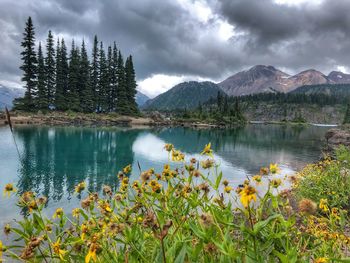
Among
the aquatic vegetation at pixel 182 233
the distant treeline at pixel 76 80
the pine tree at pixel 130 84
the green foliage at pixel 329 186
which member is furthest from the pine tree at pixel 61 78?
the aquatic vegetation at pixel 182 233

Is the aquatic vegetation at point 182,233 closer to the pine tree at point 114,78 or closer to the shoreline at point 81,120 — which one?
the shoreline at point 81,120

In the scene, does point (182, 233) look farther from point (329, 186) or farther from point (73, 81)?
point (73, 81)

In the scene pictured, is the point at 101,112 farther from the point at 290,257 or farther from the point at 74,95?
the point at 290,257

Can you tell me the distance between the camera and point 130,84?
268ft

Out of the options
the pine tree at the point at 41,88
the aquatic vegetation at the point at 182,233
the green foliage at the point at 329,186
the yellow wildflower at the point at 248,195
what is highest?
the pine tree at the point at 41,88

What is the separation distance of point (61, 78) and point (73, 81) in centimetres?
309

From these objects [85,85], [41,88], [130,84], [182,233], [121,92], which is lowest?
[182,233]

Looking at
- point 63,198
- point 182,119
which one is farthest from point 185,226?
point 182,119

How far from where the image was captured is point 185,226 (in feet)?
9.47

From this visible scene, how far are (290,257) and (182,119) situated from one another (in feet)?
287

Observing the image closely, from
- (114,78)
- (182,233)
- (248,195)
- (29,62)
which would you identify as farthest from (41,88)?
(248,195)

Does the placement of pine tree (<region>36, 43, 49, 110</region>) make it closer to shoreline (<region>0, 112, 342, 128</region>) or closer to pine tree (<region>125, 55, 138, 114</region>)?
shoreline (<region>0, 112, 342, 128</region>)

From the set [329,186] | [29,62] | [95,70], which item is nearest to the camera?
[329,186]

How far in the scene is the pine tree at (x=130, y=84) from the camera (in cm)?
7906
